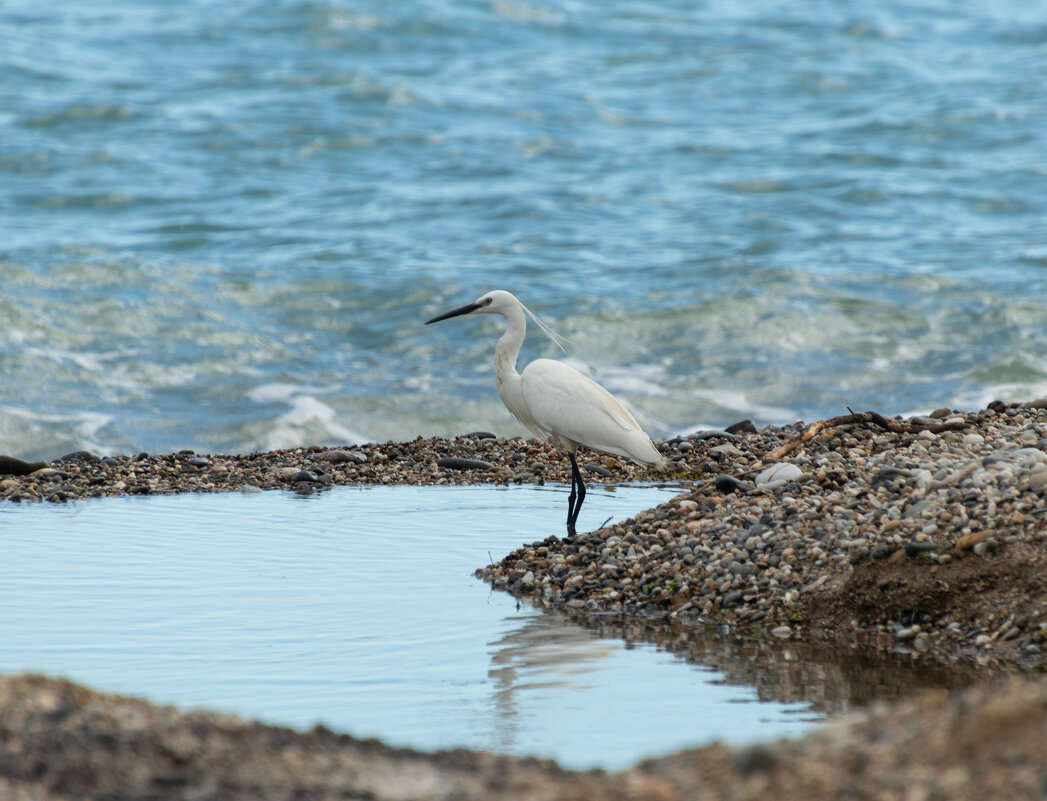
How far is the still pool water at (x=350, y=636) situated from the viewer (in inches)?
153

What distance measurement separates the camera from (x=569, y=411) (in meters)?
7.20

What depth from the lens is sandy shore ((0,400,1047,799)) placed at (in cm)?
254

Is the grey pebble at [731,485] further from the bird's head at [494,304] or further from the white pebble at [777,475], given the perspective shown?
the bird's head at [494,304]

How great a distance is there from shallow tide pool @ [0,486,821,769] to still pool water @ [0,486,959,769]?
0.01m

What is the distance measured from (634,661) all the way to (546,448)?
4.75 m

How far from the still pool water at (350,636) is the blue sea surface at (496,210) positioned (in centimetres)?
482

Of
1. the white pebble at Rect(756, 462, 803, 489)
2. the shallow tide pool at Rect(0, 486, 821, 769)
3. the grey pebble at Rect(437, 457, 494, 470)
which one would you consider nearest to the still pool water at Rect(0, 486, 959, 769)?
the shallow tide pool at Rect(0, 486, 821, 769)

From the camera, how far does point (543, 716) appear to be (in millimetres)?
3947

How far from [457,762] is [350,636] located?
191 cm

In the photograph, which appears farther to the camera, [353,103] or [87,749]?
[353,103]

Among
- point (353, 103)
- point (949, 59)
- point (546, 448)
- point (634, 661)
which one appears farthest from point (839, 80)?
point (634, 661)

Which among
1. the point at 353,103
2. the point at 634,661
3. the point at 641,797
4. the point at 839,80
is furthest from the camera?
the point at 839,80

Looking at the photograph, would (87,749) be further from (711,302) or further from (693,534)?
(711,302)

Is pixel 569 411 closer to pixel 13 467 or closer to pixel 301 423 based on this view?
pixel 13 467
